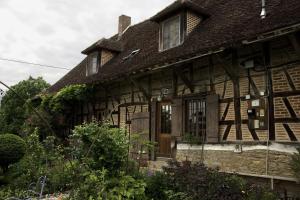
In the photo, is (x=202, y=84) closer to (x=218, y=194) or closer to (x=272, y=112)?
(x=272, y=112)

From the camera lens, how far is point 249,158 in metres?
8.50

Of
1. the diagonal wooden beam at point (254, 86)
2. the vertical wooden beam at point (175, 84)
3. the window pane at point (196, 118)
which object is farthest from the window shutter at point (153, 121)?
the diagonal wooden beam at point (254, 86)

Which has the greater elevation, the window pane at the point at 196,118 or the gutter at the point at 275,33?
the gutter at the point at 275,33

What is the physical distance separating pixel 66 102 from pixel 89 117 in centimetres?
142

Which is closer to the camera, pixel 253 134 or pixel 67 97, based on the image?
pixel 253 134

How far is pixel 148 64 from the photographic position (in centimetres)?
1095

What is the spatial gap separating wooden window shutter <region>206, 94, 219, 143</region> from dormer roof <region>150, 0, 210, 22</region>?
344 cm

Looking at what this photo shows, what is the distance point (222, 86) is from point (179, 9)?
3.66m

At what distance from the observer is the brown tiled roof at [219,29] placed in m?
8.16

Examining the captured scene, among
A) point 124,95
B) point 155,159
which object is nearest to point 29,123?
point 124,95

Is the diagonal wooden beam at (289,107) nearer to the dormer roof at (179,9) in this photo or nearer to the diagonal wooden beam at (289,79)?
the diagonal wooden beam at (289,79)

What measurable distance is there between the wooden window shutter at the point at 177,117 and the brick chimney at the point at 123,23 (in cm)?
956

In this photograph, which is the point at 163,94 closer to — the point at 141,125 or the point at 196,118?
the point at 141,125

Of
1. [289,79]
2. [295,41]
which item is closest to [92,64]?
[289,79]
